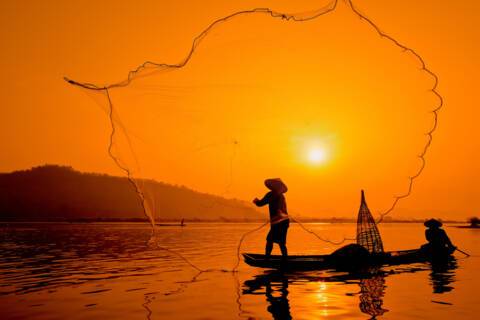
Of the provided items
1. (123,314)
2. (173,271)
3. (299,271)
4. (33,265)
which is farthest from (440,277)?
(33,265)

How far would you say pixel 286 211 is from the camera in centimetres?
1797

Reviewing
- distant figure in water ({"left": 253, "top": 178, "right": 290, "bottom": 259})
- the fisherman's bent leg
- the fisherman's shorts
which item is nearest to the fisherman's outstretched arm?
distant figure in water ({"left": 253, "top": 178, "right": 290, "bottom": 259})

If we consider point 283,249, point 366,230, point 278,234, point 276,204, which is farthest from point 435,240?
point 276,204

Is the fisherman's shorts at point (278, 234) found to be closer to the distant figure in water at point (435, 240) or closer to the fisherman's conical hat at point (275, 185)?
the fisherman's conical hat at point (275, 185)

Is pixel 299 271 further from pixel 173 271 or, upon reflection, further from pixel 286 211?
pixel 173 271

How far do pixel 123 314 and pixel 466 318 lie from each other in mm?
7809

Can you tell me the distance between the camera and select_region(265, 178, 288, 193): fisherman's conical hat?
1776 centimetres

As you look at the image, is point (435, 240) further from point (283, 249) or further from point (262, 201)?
point (262, 201)

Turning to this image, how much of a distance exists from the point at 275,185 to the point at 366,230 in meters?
5.81

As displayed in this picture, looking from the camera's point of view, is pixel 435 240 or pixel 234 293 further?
pixel 435 240

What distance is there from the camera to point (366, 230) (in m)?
21.1

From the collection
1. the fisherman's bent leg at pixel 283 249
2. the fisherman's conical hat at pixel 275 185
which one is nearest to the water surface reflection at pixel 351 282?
the fisherman's bent leg at pixel 283 249

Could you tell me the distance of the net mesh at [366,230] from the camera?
2108 centimetres

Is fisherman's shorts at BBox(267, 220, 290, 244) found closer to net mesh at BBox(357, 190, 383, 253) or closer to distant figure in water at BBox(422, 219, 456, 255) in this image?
net mesh at BBox(357, 190, 383, 253)
